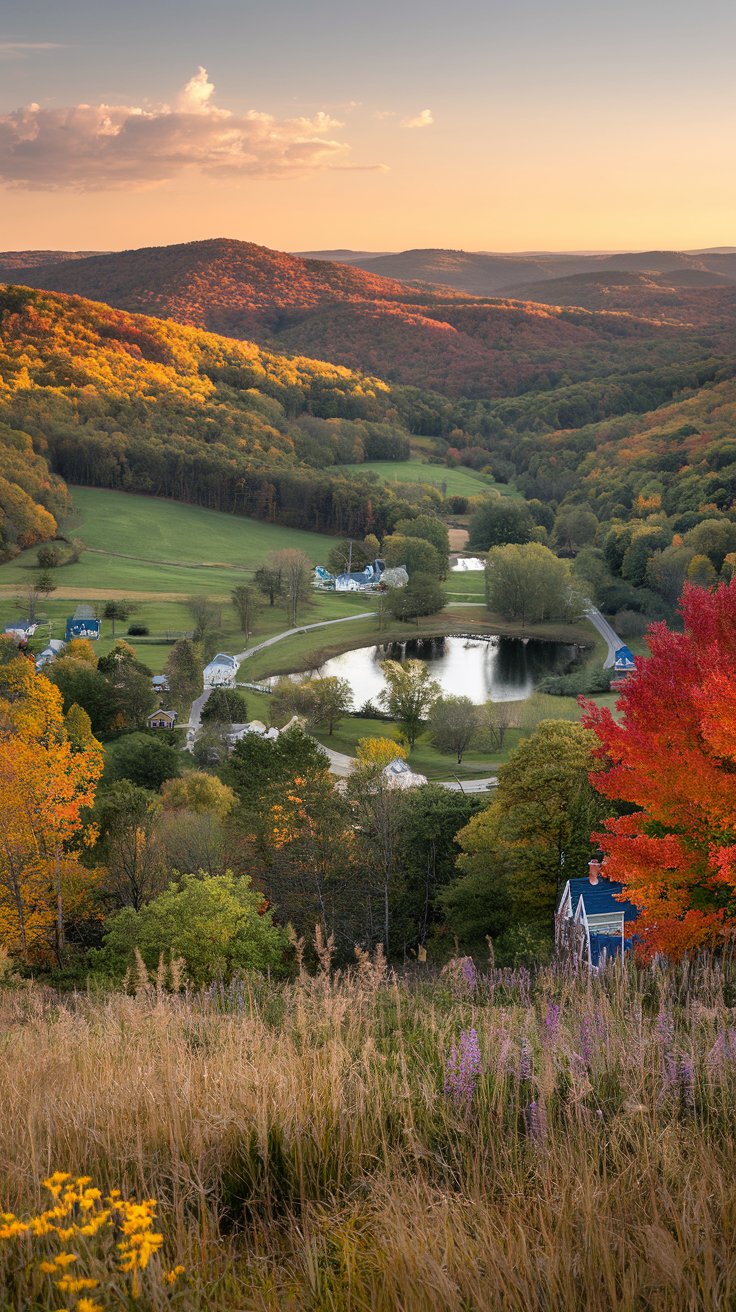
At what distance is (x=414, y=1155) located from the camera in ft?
11.5

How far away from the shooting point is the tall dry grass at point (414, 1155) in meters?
2.64

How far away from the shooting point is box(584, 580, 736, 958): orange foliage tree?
31.9 feet

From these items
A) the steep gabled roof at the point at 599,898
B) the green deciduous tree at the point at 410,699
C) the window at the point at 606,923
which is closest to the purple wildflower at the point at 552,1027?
the steep gabled roof at the point at 599,898

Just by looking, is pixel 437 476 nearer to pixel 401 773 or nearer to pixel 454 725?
pixel 454 725

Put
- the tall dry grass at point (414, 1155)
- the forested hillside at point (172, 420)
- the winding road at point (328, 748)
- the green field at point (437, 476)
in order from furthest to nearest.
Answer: the green field at point (437, 476)
the forested hillside at point (172, 420)
the winding road at point (328, 748)
the tall dry grass at point (414, 1155)

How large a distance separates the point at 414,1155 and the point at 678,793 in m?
7.18

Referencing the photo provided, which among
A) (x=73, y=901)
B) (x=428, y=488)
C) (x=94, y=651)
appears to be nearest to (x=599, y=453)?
(x=428, y=488)

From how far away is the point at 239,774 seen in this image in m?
27.2

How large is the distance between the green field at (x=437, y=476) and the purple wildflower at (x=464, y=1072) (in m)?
125

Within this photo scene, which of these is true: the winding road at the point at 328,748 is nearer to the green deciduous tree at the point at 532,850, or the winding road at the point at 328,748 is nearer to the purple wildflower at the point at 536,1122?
the green deciduous tree at the point at 532,850

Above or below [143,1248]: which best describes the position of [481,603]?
below

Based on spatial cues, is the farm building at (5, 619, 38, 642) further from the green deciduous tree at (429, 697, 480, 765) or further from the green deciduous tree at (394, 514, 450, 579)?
the green deciduous tree at (394, 514, 450, 579)

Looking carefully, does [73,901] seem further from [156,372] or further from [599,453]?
[156,372]

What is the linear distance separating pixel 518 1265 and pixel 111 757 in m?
37.2
